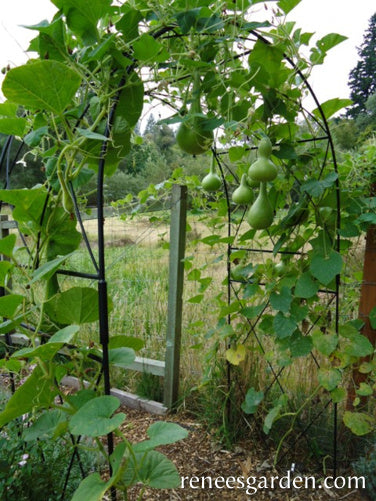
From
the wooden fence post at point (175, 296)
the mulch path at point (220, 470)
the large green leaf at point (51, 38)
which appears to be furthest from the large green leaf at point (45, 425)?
the wooden fence post at point (175, 296)

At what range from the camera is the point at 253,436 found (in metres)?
1.61

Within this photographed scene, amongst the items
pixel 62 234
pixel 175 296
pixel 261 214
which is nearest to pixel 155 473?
pixel 62 234

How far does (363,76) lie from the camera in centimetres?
1241

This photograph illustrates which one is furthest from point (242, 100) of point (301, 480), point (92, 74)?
point (301, 480)

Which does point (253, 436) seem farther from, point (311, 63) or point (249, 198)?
point (311, 63)

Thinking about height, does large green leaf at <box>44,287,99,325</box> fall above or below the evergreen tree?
below

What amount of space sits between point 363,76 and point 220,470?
13974mm

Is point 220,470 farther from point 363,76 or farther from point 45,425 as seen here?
point 363,76

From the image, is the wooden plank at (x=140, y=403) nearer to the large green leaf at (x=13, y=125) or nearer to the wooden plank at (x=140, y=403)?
the wooden plank at (x=140, y=403)

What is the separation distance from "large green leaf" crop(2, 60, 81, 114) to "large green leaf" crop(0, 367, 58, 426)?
18.3 inches

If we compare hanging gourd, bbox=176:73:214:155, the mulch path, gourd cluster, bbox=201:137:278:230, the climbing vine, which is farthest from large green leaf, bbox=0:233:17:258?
the mulch path

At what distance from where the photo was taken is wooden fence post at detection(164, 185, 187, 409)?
1.87m

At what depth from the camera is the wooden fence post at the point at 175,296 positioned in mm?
1869

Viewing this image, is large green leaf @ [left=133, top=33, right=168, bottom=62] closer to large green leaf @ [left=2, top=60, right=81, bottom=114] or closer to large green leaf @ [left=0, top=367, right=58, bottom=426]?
large green leaf @ [left=2, top=60, right=81, bottom=114]
